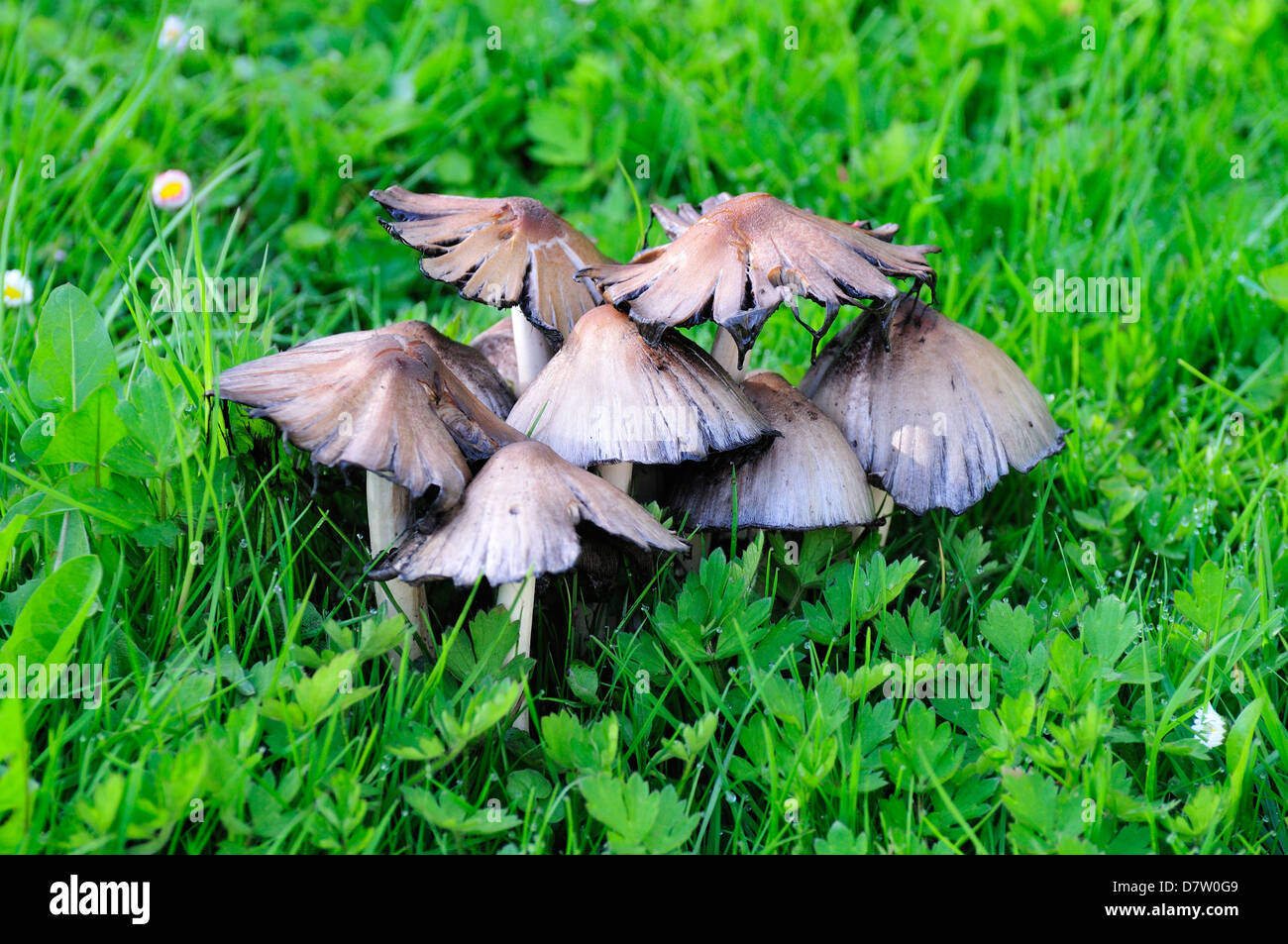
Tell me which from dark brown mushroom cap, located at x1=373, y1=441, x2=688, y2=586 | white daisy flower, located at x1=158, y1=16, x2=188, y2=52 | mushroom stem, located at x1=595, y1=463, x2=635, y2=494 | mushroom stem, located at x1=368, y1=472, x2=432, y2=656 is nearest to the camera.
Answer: dark brown mushroom cap, located at x1=373, y1=441, x2=688, y2=586

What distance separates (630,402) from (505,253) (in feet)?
1.37

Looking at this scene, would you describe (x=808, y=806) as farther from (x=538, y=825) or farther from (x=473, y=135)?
(x=473, y=135)

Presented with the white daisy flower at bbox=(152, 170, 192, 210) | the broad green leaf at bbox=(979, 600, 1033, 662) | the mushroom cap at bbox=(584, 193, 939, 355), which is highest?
the white daisy flower at bbox=(152, 170, 192, 210)

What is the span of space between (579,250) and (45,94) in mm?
2792

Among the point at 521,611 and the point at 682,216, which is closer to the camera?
the point at 521,611

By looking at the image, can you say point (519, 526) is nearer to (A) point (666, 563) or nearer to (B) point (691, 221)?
(A) point (666, 563)

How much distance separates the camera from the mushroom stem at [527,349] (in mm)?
2350

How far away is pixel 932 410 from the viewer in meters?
2.28

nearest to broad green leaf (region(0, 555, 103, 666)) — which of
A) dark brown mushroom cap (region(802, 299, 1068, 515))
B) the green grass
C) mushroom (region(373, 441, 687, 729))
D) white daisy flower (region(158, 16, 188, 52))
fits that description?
the green grass

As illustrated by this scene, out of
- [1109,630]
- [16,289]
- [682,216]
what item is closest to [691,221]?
[682,216]

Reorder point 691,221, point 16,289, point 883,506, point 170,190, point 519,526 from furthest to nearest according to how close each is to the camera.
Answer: point 170,190
point 16,289
point 883,506
point 691,221
point 519,526

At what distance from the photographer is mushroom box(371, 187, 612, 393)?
83.7 inches

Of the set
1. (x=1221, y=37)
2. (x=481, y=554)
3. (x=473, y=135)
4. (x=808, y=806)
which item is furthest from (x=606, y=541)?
(x=1221, y=37)

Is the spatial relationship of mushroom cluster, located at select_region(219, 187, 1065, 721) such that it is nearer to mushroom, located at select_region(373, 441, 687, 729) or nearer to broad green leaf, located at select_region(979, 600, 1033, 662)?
mushroom, located at select_region(373, 441, 687, 729)
